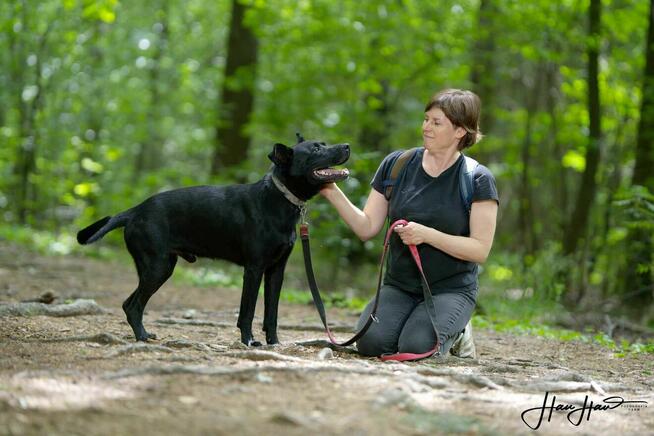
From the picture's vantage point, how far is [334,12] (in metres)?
11.9

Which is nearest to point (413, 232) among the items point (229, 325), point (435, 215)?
point (435, 215)

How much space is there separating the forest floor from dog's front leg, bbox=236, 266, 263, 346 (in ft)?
0.41

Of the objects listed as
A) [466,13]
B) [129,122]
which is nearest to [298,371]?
[466,13]

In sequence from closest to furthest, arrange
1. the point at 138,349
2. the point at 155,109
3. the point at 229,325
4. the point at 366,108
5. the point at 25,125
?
the point at 138,349 < the point at 229,325 < the point at 366,108 < the point at 25,125 < the point at 155,109

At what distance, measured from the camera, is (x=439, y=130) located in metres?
4.98

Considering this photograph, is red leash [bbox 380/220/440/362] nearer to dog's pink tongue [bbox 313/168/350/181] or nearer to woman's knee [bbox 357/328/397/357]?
woman's knee [bbox 357/328/397/357]

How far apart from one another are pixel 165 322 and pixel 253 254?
5.55 ft

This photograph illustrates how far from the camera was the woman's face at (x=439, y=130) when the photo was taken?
16.3 ft

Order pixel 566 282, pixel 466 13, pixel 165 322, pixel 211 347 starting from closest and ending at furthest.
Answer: pixel 211 347 → pixel 165 322 → pixel 566 282 → pixel 466 13

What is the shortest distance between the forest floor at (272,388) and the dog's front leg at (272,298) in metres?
0.12

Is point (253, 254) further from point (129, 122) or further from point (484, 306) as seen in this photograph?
point (129, 122)

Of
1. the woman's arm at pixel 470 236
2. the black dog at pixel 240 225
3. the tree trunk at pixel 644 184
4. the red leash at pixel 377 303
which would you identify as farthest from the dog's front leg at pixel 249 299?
the tree trunk at pixel 644 184

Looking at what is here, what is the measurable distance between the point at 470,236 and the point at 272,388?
2.20 metres

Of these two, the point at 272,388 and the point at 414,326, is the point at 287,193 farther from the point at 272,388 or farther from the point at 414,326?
the point at 272,388
